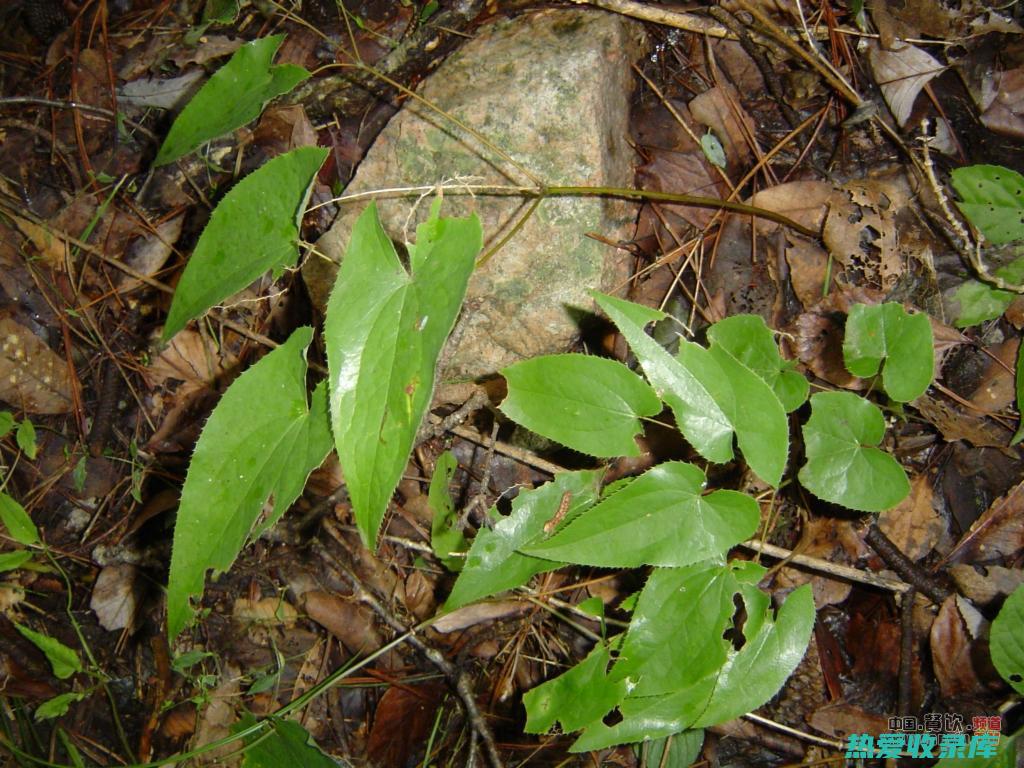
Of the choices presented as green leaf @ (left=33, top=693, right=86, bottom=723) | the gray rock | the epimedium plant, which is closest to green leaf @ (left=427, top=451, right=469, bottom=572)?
the gray rock

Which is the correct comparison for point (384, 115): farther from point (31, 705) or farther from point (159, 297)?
point (31, 705)

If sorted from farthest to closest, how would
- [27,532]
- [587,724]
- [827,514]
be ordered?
[27,532] → [827,514] → [587,724]

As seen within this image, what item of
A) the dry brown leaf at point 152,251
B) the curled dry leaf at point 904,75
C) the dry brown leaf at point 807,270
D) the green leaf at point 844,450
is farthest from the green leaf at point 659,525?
the dry brown leaf at point 152,251

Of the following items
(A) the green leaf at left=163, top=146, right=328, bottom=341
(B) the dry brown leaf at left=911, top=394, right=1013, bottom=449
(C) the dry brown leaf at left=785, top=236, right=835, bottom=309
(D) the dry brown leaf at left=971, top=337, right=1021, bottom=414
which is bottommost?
(B) the dry brown leaf at left=911, top=394, right=1013, bottom=449

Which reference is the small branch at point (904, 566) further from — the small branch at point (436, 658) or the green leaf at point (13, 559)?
the green leaf at point (13, 559)

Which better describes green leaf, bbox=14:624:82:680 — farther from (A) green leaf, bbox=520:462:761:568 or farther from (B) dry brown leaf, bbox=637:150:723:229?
(B) dry brown leaf, bbox=637:150:723:229

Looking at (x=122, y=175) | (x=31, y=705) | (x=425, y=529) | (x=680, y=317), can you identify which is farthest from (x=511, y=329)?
(x=31, y=705)

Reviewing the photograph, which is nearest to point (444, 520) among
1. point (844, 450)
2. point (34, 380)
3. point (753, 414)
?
point (753, 414)

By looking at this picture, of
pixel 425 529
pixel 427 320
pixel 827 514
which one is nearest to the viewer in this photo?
pixel 427 320
